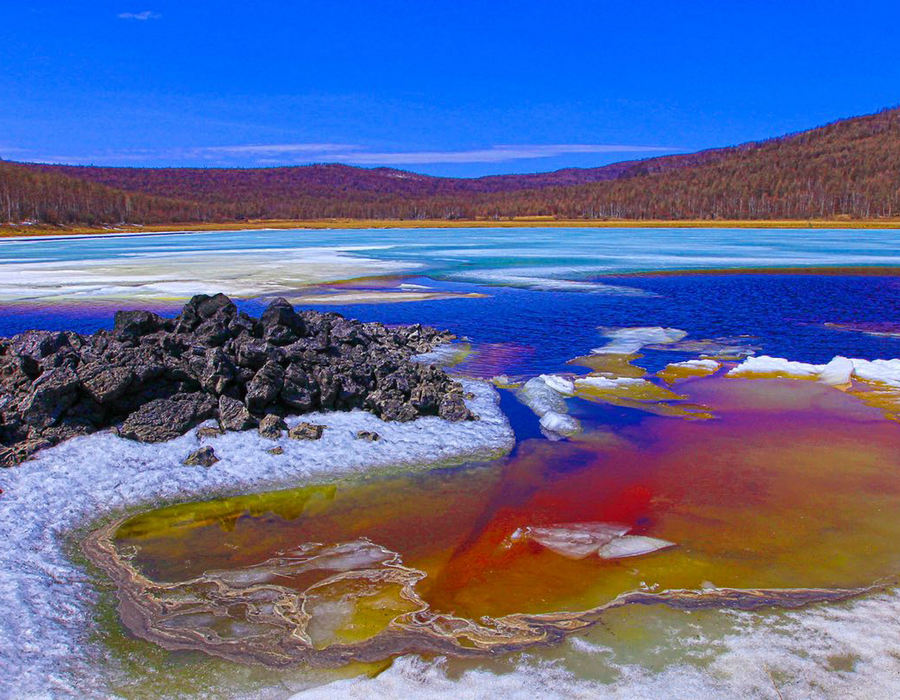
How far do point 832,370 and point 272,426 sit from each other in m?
7.85

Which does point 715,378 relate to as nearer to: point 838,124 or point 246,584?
point 246,584

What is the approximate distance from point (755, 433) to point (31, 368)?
7765 mm

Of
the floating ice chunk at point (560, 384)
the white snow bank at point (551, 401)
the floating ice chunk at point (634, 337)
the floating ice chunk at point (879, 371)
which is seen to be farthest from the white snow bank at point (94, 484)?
the floating ice chunk at point (879, 371)

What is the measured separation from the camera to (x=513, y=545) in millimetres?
5078

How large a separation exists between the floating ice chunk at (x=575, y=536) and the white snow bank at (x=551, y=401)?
2229 millimetres

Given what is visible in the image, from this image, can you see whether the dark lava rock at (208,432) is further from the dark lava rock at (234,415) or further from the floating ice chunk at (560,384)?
the floating ice chunk at (560,384)

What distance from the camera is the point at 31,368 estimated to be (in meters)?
7.32

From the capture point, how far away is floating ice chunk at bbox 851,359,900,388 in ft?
31.7

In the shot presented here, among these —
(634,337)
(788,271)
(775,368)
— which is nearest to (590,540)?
(775,368)

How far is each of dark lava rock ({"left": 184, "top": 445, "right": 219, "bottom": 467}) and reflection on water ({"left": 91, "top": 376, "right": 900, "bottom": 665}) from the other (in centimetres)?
67

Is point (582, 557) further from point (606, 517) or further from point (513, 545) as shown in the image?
point (606, 517)

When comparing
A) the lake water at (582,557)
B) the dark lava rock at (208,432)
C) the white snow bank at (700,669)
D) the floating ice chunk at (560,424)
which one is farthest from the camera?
the floating ice chunk at (560,424)

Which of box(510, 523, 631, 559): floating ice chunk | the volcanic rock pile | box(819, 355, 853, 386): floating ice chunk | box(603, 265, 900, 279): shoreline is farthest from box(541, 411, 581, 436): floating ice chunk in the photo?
box(603, 265, 900, 279): shoreline

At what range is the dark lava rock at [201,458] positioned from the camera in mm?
6410
